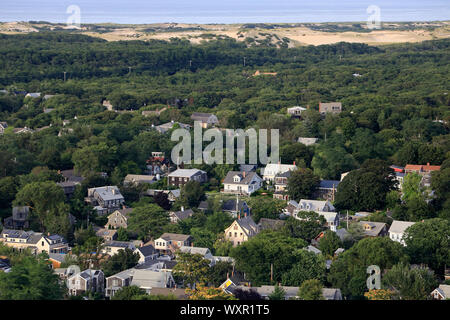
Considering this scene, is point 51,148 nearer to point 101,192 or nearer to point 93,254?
point 101,192

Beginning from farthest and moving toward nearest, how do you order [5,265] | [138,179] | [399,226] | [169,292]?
[138,179] → [399,226] → [5,265] → [169,292]

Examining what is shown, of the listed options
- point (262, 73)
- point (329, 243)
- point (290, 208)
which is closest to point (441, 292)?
point (329, 243)

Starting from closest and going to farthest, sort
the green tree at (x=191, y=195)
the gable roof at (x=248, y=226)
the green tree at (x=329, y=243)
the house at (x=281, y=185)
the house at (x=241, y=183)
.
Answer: the green tree at (x=329, y=243) → the gable roof at (x=248, y=226) → the green tree at (x=191, y=195) → the house at (x=281, y=185) → the house at (x=241, y=183)

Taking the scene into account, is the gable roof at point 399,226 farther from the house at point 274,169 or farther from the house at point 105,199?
the house at point 105,199

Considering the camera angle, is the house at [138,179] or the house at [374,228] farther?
the house at [138,179]

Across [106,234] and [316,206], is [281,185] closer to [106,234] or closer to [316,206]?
[316,206]

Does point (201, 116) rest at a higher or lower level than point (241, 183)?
higher

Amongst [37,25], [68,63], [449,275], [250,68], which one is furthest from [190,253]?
[37,25]

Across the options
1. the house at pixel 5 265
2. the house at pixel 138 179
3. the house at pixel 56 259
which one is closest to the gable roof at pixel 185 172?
the house at pixel 138 179
